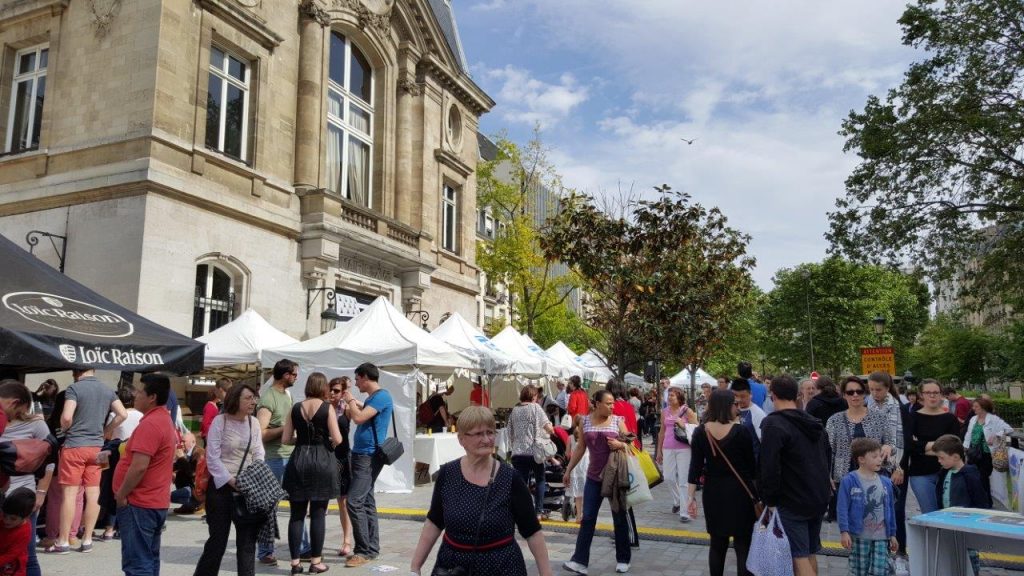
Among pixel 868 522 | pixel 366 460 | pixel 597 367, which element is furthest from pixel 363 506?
pixel 597 367

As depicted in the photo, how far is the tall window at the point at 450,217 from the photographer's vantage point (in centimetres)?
2527

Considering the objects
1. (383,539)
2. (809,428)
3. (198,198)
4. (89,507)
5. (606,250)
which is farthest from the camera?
(606,250)

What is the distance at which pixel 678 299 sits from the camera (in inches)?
733

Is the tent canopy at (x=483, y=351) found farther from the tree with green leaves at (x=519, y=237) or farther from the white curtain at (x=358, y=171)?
the tree with green leaves at (x=519, y=237)

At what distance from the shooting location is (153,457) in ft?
16.6

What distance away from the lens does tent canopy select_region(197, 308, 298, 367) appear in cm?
1309

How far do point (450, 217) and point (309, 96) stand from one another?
8.51 metres

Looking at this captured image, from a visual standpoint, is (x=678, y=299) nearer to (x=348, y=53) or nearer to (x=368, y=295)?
(x=368, y=295)

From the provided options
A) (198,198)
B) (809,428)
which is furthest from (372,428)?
(198,198)

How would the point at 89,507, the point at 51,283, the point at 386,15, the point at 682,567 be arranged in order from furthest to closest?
the point at 386,15 < the point at 89,507 < the point at 682,567 < the point at 51,283

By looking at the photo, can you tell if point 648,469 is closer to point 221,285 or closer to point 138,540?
point 138,540

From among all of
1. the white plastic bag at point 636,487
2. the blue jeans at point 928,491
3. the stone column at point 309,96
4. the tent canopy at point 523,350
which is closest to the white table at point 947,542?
the blue jeans at point 928,491

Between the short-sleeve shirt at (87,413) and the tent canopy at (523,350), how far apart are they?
10.5 m

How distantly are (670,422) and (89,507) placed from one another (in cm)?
725
